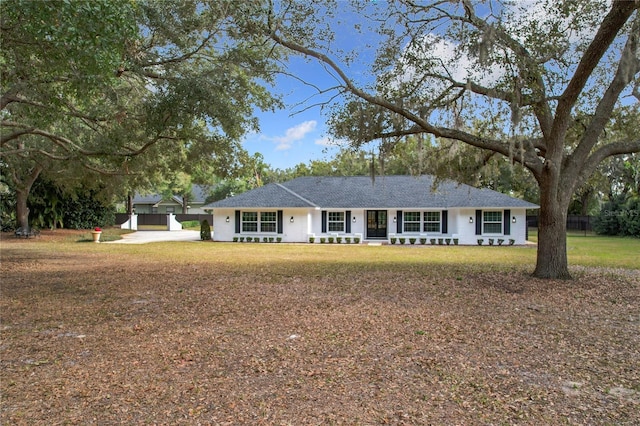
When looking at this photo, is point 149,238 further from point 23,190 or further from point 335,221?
point 335,221

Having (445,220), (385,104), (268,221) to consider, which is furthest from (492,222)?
(385,104)

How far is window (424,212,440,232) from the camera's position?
22.7m

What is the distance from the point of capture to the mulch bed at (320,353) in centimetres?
320

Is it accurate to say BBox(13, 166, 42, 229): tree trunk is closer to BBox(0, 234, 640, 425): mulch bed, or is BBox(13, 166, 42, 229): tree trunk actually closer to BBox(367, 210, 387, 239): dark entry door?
BBox(0, 234, 640, 425): mulch bed

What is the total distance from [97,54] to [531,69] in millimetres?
7477

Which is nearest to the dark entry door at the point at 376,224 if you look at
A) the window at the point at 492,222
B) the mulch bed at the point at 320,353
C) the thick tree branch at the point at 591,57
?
the window at the point at 492,222

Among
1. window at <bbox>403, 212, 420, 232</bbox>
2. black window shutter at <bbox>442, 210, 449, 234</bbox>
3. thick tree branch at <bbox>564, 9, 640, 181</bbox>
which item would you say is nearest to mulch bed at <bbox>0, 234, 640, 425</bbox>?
thick tree branch at <bbox>564, 9, 640, 181</bbox>

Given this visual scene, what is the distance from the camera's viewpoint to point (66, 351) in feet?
15.0

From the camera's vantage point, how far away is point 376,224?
2370cm

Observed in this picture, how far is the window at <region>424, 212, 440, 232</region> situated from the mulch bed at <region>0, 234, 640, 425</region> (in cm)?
1394

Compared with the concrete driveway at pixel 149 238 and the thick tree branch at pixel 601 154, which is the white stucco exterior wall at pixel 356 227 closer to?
the concrete driveway at pixel 149 238

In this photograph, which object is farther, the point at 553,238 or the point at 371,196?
the point at 371,196

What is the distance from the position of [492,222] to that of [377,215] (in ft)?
19.7

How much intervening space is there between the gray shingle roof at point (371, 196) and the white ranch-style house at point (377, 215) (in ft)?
0.16
